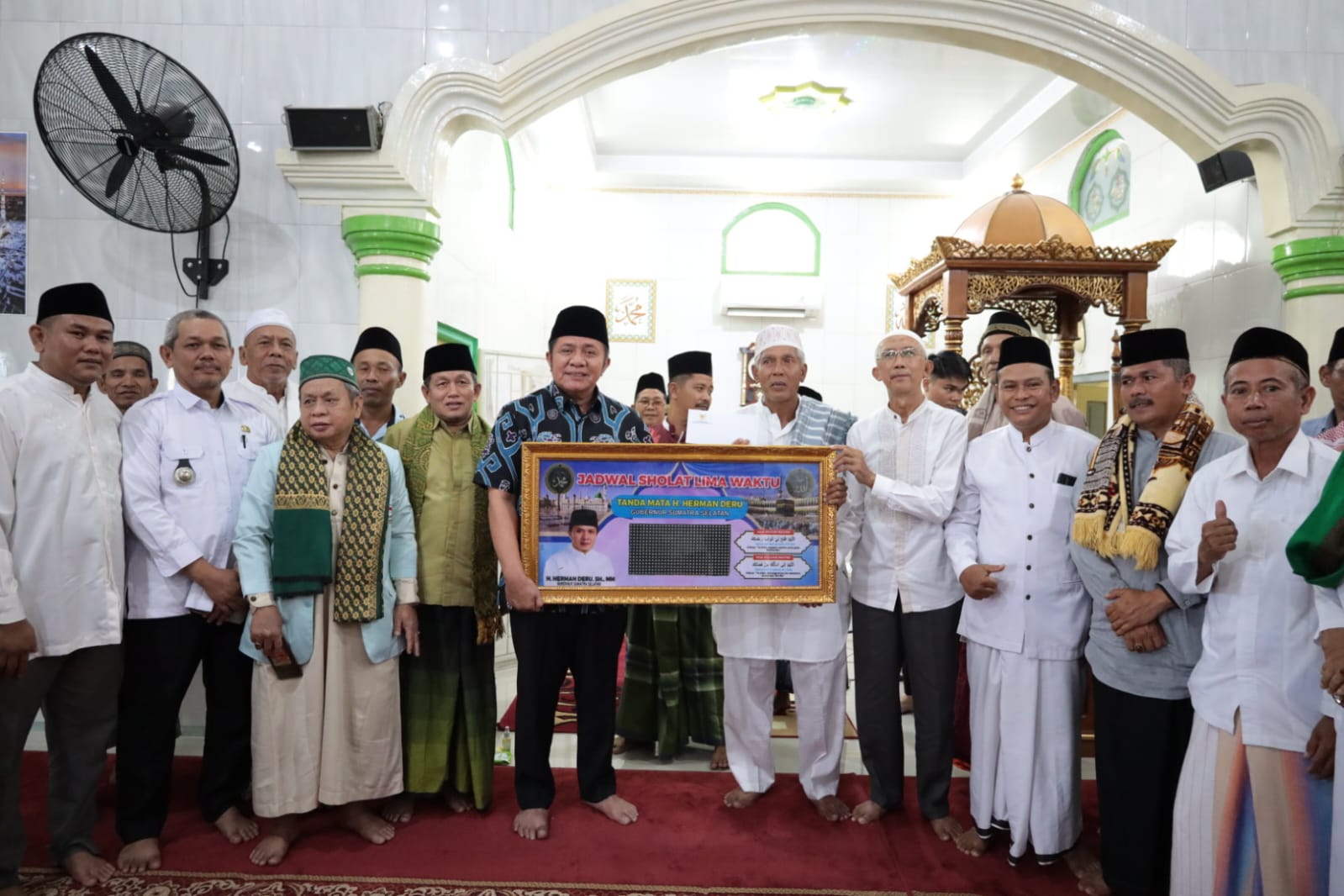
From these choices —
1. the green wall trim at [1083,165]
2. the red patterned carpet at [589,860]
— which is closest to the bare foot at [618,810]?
the red patterned carpet at [589,860]

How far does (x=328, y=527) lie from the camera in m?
2.85

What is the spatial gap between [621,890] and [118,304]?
12.4ft

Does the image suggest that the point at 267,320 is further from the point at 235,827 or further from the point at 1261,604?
the point at 1261,604

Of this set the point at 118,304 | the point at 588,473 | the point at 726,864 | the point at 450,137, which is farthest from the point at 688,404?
the point at 118,304

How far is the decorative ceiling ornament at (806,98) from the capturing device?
7730 millimetres

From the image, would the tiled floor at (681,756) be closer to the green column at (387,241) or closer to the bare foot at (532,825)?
the bare foot at (532,825)

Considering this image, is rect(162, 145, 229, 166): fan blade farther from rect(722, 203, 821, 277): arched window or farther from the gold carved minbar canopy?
rect(722, 203, 821, 277): arched window

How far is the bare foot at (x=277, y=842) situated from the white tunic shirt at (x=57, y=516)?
84 cm

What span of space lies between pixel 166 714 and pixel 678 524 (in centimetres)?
190

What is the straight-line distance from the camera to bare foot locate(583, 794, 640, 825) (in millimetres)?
3189

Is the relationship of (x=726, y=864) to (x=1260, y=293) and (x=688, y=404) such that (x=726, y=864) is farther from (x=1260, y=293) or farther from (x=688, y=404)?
(x=1260, y=293)

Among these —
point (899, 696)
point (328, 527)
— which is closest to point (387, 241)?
point (328, 527)

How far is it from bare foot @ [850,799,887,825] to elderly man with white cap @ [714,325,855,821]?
5 centimetres

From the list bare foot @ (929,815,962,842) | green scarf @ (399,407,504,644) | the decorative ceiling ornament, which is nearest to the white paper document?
green scarf @ (399,407,504,644)
